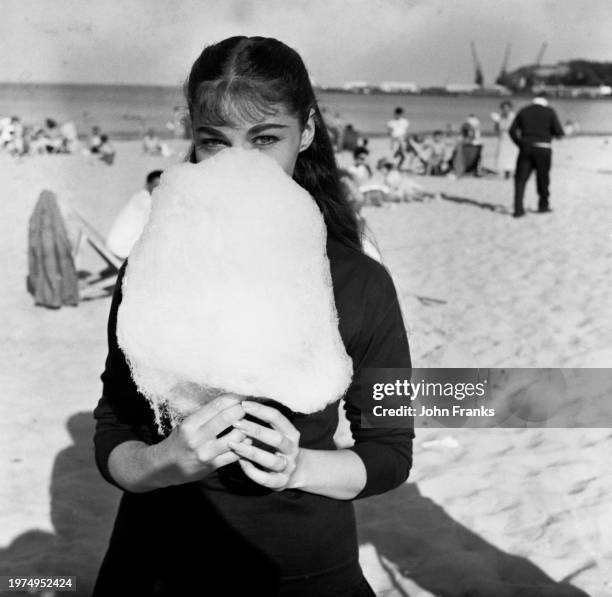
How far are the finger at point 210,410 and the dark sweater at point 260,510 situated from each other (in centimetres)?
25

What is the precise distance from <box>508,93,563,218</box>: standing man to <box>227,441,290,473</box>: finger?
31.5 ft

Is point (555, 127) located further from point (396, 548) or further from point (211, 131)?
point (211, 131)

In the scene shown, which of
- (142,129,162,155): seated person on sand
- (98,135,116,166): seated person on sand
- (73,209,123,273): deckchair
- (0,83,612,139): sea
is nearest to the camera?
(73,209,123,273): deckchair

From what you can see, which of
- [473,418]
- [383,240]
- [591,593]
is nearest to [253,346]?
[591,593]

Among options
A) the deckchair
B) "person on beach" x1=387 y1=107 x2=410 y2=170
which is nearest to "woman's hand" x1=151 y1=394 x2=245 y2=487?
the deckchair

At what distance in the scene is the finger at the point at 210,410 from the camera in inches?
38.1

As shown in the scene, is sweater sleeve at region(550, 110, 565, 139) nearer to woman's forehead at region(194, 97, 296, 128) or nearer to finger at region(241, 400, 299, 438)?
woman's forehead at region(194, 97, 296, 128)

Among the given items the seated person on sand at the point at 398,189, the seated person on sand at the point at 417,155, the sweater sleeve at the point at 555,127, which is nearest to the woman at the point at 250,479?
the sweater sleeve at the point at 555,127

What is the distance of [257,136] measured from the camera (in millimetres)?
1214

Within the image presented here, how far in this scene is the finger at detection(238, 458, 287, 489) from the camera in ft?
3.25

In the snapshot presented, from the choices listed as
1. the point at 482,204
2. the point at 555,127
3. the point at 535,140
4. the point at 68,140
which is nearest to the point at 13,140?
the point at 68,140

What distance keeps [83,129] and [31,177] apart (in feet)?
50.3

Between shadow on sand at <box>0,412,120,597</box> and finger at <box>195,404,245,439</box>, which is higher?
finger at <box>195,404,245,439</box>

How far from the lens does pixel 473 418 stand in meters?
4.27
